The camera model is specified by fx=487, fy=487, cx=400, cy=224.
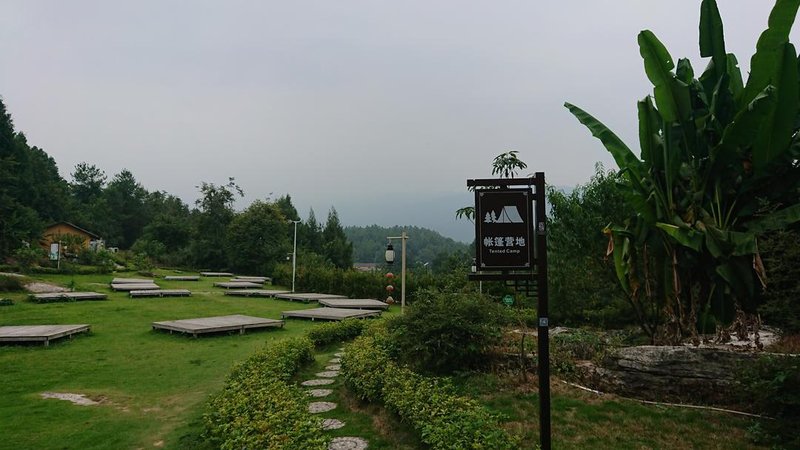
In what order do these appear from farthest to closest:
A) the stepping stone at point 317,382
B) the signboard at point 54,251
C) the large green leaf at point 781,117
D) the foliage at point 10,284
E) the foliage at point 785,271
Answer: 1. the signboard at point 54,251
2. the foliage at point 10,284
3. the stepping stone at point 317,382
4. the large green leaf at point 781,117
5. the foliage at point 785,271

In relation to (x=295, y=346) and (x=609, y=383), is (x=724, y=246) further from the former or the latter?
(x=295, y=346)

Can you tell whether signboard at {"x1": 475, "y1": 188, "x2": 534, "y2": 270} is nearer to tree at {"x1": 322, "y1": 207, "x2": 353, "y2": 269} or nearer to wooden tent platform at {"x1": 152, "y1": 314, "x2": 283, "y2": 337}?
wooden tent platform at {"x1": 152, "y1": 314, "x2": 283, "y2": 337}

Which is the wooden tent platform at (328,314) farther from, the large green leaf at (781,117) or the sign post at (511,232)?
the large green leaf at (781,117)

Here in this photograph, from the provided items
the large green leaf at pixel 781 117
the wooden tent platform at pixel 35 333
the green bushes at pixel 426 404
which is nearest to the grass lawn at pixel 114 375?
the wooden tent platform at pixel 35 333

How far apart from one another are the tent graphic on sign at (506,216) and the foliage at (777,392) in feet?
8.73

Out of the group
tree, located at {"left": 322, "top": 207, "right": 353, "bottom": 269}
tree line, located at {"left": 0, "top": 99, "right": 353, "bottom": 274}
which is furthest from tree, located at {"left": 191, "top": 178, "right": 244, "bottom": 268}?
tree, located at {"left": 322, "top": 207, "right": 353, "bottom": 269}

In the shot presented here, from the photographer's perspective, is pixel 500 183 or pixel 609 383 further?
pixel 609 383

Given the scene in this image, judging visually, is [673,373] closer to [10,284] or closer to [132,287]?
[132,287]

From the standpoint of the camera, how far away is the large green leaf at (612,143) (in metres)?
7.23

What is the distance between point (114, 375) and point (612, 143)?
899 cm

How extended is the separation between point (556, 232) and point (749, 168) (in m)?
5.15

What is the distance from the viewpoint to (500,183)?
4.13 metres

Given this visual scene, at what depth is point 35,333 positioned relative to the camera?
10258 millimetres

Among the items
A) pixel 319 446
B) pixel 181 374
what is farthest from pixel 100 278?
pixel 319 446
